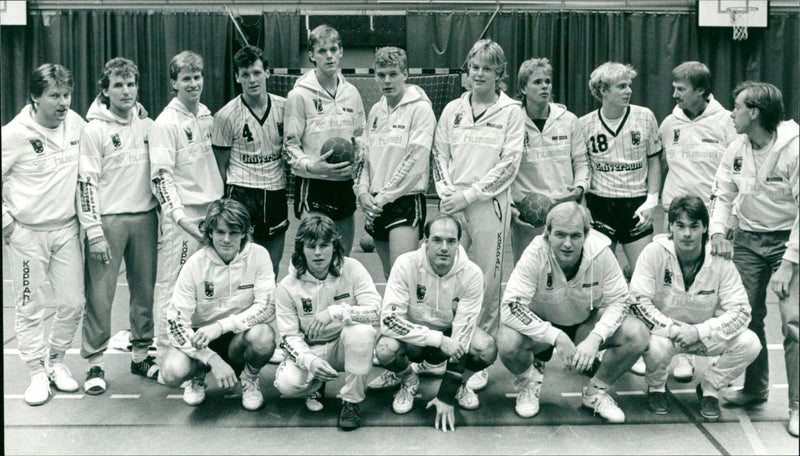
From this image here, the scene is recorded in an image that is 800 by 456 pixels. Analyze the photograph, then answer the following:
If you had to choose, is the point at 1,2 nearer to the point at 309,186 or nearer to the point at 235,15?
the point at 235,15

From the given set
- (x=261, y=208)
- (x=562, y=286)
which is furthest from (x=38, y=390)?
(x=562, y=286)

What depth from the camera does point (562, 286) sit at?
459 centimetres

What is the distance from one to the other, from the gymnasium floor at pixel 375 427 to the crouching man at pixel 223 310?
0.69ft

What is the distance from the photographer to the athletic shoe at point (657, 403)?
454 cm

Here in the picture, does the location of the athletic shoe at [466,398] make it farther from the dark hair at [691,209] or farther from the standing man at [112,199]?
the standing man at [112,199]

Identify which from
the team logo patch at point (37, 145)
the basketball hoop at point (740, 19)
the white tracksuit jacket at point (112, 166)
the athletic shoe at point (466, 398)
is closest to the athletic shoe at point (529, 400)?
the athletic shoe at point (466, 398)

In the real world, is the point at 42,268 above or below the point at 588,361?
above

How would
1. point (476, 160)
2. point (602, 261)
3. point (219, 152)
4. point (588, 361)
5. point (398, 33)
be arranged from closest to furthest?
point (588, 361) → point (602, 261) → point (476, 160) → point (219, 152) → point (398, 33)

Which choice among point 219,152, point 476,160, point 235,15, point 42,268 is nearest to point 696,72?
point 476,160

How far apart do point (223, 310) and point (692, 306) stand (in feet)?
8.83

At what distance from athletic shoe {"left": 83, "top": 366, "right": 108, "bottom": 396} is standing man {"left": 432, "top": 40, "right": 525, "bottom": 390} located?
2.23 m

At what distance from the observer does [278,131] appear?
17.8 ft

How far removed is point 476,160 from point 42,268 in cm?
265

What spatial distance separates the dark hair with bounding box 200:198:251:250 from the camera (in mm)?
4613
